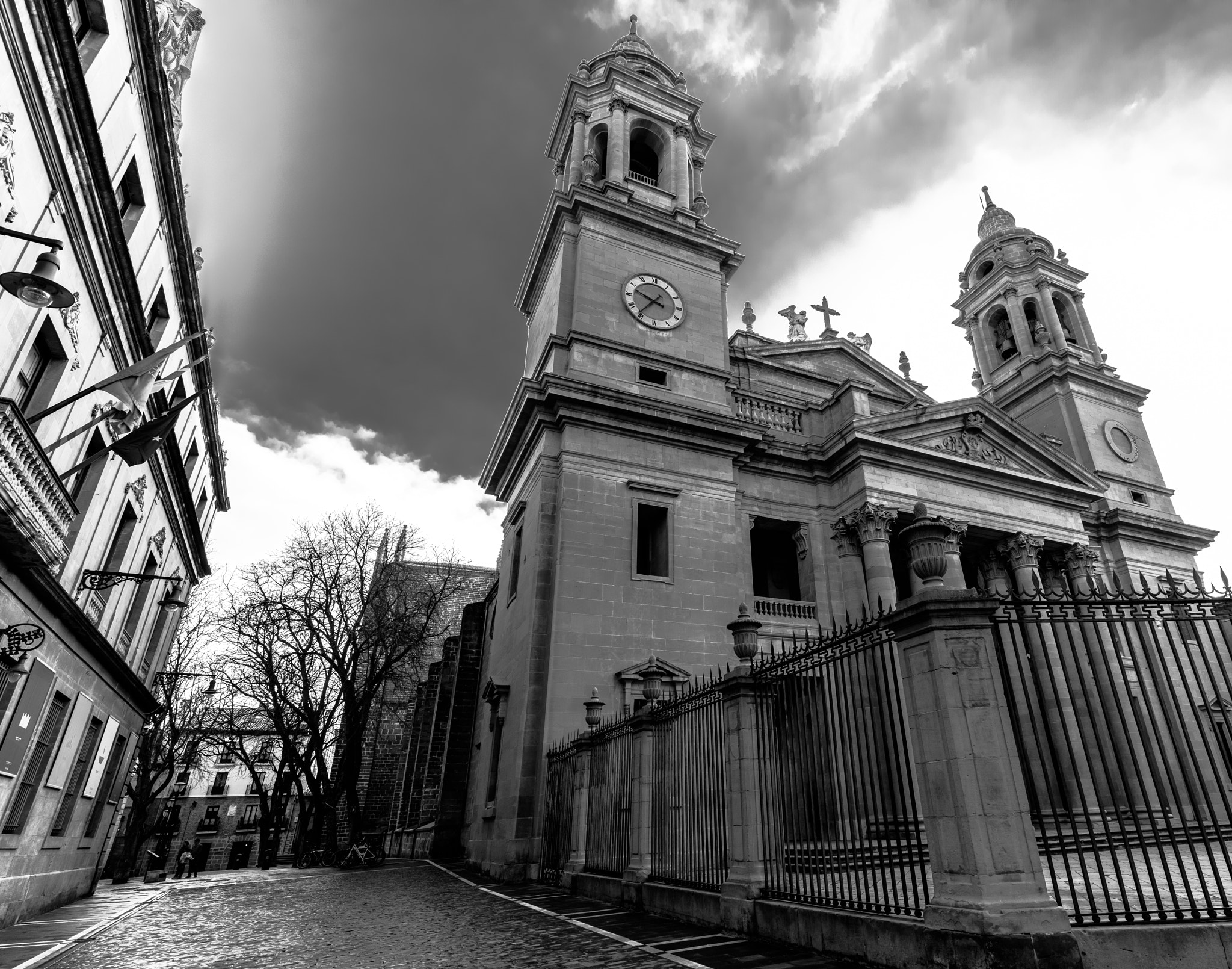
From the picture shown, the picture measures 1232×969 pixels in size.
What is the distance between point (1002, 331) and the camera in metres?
35.7

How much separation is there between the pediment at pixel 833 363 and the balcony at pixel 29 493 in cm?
2093

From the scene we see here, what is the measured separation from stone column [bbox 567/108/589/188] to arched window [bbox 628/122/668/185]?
5.96ft

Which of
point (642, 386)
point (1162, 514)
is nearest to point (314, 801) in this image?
point (642, 386)

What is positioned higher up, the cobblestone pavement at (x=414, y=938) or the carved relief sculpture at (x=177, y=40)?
the carved relief sculpture at (x=177, y=40)

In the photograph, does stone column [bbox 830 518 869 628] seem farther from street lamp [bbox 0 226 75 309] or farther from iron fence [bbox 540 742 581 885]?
street lamp [bbox 0 226 75 309]

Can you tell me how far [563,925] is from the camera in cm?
882

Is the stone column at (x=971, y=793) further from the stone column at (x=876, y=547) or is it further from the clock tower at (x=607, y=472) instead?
the stone column at (x=876, y=547)

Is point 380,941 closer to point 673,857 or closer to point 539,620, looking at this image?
point 673,857

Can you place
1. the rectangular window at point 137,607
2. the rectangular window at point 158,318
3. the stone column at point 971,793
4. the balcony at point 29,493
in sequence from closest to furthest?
the stone column at point 971,793, the balcony at point 29,493, the rectangular window at point 158,318, the rectangular window at point 137,607

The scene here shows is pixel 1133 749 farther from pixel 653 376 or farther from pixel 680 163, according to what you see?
pixel 680 163

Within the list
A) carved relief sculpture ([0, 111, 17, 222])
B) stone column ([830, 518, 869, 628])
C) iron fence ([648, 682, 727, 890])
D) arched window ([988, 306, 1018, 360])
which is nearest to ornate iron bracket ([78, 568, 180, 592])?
carved relief sculpture ([0, 111, 17, 222])

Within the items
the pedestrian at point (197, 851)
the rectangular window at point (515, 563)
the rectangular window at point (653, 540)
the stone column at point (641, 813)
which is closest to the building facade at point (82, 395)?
the stone column at point (641, 813)

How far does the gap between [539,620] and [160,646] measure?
12.2 meters

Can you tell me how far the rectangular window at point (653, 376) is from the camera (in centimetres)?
2144
